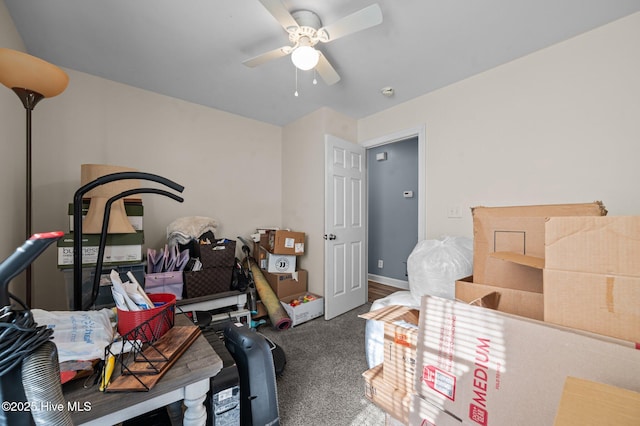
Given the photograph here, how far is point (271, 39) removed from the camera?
189 centimetres

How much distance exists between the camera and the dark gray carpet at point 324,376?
1.51 meters

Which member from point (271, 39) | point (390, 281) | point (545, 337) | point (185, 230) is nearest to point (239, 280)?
point (185, 230)

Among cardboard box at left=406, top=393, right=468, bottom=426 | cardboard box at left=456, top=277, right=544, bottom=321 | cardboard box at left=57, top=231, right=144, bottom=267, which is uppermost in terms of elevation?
cardboard box at left=57, top=231, right=144, bottom=267

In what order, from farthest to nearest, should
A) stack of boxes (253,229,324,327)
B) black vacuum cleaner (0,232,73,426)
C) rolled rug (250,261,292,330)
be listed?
stack of boxes (253,229,324,327)
rolled rug (250,261,292,330)
black vacuum cleaner (0,232,73,426)

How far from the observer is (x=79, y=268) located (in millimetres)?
1113

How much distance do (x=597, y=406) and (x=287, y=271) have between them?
269cm

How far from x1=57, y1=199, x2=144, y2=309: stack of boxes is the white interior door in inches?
70.2

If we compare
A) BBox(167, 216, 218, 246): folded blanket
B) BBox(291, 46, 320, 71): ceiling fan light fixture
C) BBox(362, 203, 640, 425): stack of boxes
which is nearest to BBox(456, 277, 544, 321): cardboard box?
BBox(362, 203, 640, 425): stack of boxes

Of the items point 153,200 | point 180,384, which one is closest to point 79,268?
point 180,384

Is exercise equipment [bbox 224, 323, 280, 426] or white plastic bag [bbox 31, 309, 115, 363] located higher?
white plastic bag [bbox 31, 309, 115, 363]

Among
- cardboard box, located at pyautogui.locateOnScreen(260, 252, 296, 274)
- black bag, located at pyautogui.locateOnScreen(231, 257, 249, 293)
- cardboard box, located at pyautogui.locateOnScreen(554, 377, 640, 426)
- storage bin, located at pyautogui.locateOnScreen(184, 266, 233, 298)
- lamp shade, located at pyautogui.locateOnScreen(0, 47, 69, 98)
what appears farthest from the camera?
cardboard box, located at pyautogui.locateOnScreen(260, 252, 296, 274)

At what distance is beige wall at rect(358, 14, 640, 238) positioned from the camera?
5.63ft

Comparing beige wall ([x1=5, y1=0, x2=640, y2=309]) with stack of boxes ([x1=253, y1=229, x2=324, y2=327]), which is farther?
stack of boxes ([x1=253, y1=229, x2=324, y2=327])

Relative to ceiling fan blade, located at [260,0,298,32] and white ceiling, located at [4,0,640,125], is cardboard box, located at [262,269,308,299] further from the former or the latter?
ceiling fan blade, located at [260,0,298,32]
